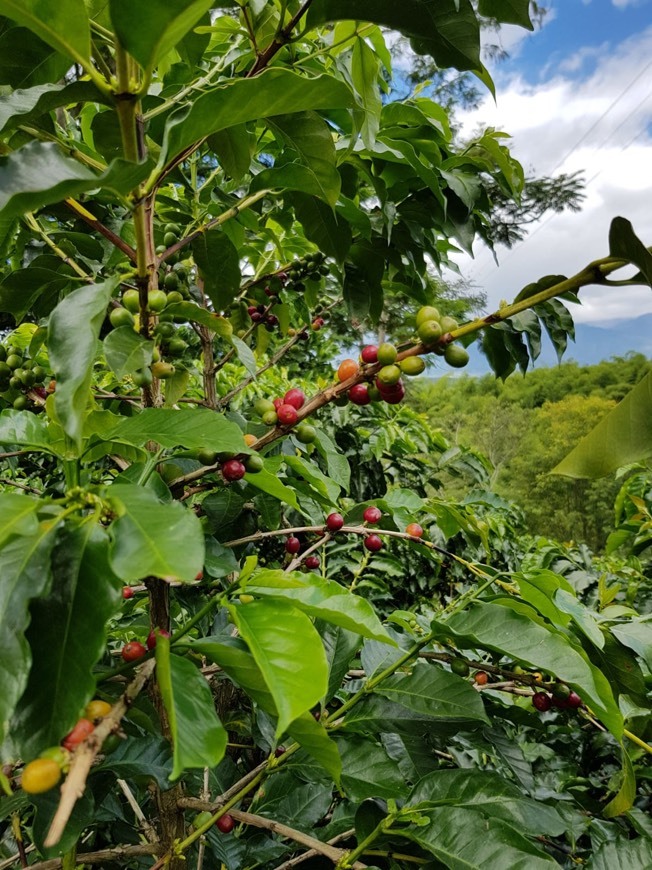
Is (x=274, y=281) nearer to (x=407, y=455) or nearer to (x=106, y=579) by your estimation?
(x=106, y=579)

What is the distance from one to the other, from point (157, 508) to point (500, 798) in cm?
47

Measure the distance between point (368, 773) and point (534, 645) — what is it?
9.0 inches

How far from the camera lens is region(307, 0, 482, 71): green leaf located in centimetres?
53

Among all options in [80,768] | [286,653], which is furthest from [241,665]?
[80,768]

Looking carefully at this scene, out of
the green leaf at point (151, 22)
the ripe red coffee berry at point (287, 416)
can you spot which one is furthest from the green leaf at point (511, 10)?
the ripe red coffee berry at point (287, 416)

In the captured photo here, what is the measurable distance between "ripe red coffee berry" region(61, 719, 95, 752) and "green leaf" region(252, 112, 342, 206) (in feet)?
1.83

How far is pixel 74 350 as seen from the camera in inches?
15.5

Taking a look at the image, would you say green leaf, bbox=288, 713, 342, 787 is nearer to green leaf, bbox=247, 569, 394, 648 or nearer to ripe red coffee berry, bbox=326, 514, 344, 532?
green leaf, bbox=247, 569, 394, 648

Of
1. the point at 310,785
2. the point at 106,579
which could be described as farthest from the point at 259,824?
the point at 106,579

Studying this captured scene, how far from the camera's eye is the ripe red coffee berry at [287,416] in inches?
22.5

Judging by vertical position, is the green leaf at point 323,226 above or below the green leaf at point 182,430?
above

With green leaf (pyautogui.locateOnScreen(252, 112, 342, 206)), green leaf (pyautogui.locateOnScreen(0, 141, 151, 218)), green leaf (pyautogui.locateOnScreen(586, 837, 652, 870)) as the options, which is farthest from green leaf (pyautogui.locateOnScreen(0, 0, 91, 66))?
green leaf (pyautogui.locateOnScreen(586, 837, 652, 870))

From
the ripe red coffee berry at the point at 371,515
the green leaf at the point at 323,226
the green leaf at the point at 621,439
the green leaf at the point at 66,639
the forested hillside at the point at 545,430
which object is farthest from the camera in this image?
the forested hillside at the point at 545,430

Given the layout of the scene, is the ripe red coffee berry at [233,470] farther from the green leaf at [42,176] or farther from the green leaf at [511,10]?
Result: the green leaf at [511,10]
